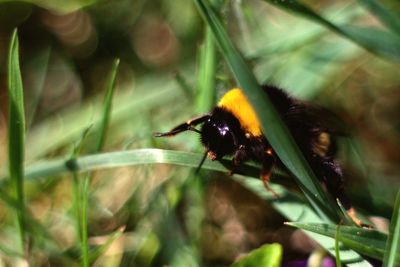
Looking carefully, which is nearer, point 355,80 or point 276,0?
point 276,0

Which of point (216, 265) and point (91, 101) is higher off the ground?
→ point (91, 101)

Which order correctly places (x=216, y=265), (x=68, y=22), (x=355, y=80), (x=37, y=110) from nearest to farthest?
(x=216, y=265) → (x=355, y=80) → (x=37, y=110) → (x=68, y=22)

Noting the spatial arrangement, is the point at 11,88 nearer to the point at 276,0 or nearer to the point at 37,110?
the point at 276,0

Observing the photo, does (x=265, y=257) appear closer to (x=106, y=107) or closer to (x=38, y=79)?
(x=106, y=107)

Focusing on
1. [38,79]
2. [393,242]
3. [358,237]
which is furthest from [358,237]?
[38,79]

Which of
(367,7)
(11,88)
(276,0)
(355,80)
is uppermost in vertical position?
(11,88)

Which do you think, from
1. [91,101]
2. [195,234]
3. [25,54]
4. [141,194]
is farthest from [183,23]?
[195,234]

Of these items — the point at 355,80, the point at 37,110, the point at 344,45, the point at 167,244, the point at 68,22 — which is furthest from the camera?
the point at 68,22
